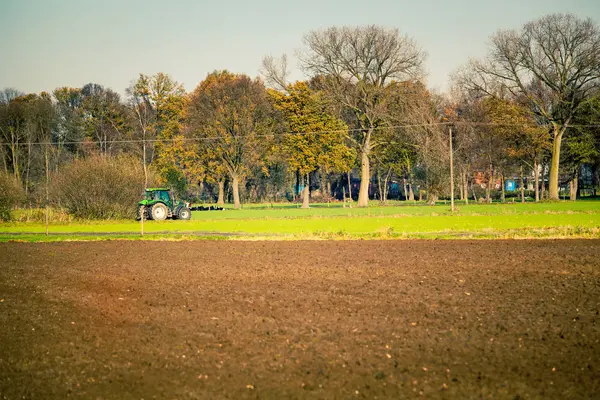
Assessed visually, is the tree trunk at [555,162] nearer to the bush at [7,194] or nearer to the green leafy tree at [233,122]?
the green leafy tree at [233,122]

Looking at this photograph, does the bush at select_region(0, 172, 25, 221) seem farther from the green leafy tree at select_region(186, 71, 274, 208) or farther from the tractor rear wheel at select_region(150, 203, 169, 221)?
the green leafy tree at select_region(186, 71, 274, 208)

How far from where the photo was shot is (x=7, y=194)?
4678cm

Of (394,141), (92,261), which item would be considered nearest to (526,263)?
(92,261)

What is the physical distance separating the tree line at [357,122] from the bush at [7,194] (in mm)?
11235

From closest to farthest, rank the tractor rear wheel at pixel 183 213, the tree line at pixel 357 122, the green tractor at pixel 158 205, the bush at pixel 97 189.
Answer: the green tractor at pixel 158 205, the bush at pixel 97 189, the tractor rear wheel at pixel 183 213, the tree line at pixel 357 122

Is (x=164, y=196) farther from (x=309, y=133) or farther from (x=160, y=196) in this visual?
(x=309, y=133)

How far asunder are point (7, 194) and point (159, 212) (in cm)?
1171

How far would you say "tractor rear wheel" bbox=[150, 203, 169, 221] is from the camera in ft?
152

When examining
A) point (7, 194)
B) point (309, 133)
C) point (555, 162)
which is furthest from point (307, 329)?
point (555, 162)

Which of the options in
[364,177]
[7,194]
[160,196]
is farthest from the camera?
[364,177]

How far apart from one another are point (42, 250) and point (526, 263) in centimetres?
1972

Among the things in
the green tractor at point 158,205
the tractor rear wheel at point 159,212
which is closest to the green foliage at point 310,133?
the green tractor at point 158,205

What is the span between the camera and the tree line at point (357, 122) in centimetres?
6666

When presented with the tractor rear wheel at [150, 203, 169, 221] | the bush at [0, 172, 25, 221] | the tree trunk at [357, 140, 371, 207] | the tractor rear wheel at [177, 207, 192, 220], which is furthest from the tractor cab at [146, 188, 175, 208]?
the tree trunk at [357, 140, 371, 207]
